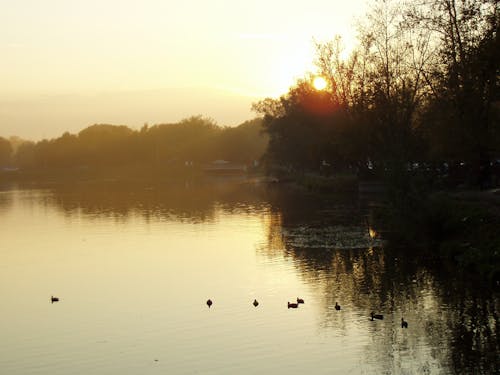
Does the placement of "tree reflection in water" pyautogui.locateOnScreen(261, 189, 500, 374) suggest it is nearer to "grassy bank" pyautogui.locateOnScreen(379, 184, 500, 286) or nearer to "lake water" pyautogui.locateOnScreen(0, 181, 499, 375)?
"lake water" pyautogui.locateOnScreen(0, 181, 499, 375)

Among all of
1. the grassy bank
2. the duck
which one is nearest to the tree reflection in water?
the duck

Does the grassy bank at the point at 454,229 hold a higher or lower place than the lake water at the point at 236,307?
higher

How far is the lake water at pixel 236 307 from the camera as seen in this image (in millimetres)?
22656

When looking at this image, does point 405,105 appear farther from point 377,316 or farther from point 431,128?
point 377,316

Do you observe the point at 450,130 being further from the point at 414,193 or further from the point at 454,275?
the point at 454,275

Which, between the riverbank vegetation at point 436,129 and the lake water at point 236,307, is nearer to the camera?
the lake water at point 236,307

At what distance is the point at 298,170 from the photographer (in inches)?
5059

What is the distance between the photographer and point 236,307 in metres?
29.6

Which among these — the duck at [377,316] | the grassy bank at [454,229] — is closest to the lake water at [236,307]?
the duck at [377,316]

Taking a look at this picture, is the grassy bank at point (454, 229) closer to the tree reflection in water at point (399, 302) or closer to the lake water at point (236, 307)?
Answer: the tree reflection in water at point (399, 302)

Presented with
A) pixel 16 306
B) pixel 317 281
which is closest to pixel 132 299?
pixel 16 306

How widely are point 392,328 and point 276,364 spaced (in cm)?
505

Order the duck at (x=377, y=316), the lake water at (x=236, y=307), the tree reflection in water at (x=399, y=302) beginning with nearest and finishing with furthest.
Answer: the tree reflection in water at (x=399, y=302) → the lake water at (x=236, y=307) → the duck at (x=377, y=316)

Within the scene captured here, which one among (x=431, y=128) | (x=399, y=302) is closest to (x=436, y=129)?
(x=431, y=128)
